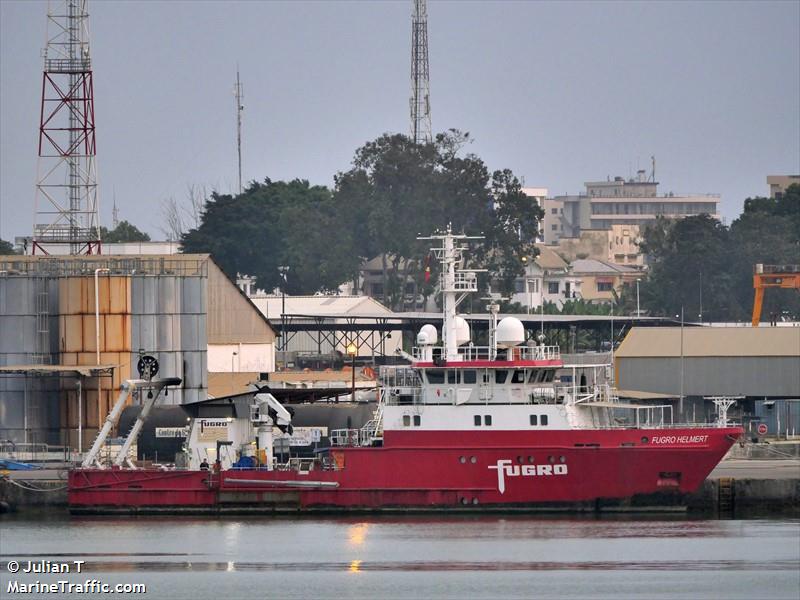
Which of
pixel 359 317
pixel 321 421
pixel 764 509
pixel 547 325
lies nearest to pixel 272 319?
pixel 359 317

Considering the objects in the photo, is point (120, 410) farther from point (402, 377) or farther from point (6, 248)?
point (6, 248)

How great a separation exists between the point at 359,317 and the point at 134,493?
46.5 m

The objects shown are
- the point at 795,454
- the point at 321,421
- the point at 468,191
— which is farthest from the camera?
the point at 468,191

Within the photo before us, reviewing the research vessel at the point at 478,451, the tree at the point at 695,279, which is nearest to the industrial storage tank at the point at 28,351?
the research vessel at the point at 478,451

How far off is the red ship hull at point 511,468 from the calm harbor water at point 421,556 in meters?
0.79

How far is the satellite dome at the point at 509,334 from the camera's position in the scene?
58125mm

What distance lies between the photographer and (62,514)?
60.6 meters

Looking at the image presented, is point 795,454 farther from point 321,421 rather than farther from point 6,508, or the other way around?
point 6,508

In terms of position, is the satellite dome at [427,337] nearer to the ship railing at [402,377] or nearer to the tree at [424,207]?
the ship railing at [402,377]

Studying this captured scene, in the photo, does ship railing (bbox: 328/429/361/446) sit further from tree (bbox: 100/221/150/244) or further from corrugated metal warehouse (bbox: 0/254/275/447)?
tree (bbox: 100/221/150/244)

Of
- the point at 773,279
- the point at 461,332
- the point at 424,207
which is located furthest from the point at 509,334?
the point at 424,207

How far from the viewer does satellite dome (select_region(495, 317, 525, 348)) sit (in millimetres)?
58125

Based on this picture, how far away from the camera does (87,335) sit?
237ft

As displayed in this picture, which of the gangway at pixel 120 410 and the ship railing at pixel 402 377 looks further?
the gangway at pixel 120 410
